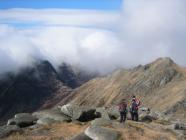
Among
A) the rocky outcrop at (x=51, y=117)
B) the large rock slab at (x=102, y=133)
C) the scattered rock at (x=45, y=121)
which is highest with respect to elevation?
the rocky outcrop at (x=51, y=117)

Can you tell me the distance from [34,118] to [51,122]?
3.39m

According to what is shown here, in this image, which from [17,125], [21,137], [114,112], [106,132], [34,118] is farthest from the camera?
[114,112]

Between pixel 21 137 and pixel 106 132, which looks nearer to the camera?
pixel 106 132

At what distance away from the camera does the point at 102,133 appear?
49438 mm

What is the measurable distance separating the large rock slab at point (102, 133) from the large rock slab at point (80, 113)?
12.5 meters

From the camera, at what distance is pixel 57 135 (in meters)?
54.6

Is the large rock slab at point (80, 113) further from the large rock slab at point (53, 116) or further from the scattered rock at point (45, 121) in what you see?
the scattered rock at point (45, 121)

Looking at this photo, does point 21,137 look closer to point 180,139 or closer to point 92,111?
point 92,111

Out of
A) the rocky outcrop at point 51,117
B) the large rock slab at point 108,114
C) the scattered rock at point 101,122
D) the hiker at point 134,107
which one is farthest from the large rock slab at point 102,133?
the large rock slab at point 108,114

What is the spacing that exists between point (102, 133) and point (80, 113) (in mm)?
14397

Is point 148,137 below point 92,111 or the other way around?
below

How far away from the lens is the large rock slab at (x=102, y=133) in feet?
161

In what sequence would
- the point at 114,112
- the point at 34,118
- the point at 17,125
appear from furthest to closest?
the point at 114,112 → the point at 34,118 → the point at 17,125

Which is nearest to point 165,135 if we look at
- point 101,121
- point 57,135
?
point 101,121
